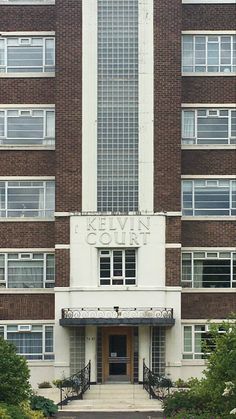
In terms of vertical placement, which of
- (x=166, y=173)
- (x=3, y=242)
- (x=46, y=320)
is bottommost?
(x=46, y=320)

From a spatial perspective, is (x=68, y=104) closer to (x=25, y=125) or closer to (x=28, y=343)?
(x=25, y=125)

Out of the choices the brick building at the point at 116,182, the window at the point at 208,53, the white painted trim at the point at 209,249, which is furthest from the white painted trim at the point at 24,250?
the window at the point at 208,53

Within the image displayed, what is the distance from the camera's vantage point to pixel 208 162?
3744 centimetres

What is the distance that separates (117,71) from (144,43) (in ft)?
5.14

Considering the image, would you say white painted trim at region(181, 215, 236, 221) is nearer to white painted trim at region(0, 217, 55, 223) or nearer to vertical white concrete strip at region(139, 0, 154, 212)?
vertical white concrete strip at region(139, 0, 154, 212)

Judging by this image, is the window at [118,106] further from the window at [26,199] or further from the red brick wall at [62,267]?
the window at [26,199]

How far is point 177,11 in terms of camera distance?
36594 millimetres

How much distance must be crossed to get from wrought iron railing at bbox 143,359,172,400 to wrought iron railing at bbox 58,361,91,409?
227 cm

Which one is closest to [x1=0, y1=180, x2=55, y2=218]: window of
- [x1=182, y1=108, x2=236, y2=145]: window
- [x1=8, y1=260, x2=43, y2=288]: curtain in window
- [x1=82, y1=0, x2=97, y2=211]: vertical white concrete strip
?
[x1=8, y1=260, x2=43, y2=288]: curtain in window

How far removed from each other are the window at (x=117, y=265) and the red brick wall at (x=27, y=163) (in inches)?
168

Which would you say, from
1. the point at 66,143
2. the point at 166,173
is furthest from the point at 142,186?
the point at 66,143

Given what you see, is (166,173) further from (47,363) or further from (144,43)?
(47,363)

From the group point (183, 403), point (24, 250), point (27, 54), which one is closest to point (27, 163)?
point (24, 250)

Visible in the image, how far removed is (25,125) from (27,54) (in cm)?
301
